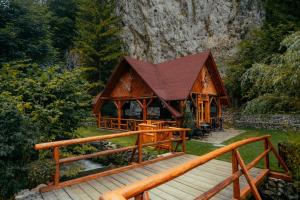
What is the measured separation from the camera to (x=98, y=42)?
82.3ft

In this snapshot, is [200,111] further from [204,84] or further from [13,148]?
Result: [13,148]

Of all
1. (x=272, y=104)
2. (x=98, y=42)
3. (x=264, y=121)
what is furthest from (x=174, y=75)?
(x=98, y=42)

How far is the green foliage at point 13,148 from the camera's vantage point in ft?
13.7

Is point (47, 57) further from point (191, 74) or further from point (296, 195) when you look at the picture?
point (296, 195)

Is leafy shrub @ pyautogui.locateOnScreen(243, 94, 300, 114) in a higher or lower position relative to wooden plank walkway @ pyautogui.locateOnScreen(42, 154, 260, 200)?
higher

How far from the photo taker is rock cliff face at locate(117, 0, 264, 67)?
84.1 ft

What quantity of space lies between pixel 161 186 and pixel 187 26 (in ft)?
80.8

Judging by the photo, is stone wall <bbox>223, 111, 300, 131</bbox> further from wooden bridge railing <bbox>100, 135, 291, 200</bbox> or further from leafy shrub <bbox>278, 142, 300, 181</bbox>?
wooden bridge railing <bbox>100, 135, 291, 200</bbox>

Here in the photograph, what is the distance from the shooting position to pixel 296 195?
5148 mm

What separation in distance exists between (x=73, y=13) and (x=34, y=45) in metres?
19.1

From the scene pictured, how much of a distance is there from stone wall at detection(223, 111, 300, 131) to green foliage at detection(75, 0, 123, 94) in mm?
13876

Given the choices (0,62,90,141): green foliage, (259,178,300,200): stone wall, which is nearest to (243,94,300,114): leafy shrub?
(259,178,300,200): stone wall

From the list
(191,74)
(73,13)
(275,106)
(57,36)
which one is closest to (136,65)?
(191,74)

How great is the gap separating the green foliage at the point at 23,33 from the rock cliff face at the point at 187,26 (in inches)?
452
